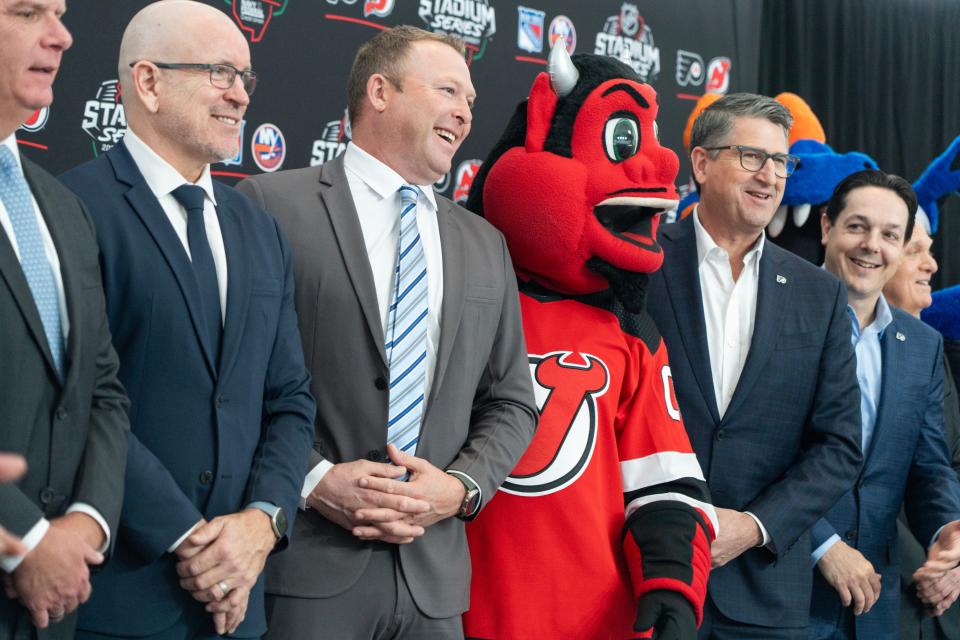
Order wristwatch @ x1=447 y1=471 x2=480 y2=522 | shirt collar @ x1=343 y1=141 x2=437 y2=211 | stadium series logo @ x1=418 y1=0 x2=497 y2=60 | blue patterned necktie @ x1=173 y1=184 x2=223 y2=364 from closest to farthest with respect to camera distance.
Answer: blue patterned necktie @ x1=173 y1=184 x2=223 y2=364 < wristwatch @ x1=447 y1=471 x2=480 y2=522 < shirt collar @ x1=343 y1=141 x2=437 y2=211 < stadium series logo @ x1=418 y1=0 x2=497 y2=60

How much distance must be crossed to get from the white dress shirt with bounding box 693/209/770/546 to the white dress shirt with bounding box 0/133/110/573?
59.3 inches

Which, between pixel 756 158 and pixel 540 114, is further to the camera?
pixel 756 158

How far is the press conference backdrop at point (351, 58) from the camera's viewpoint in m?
3.00

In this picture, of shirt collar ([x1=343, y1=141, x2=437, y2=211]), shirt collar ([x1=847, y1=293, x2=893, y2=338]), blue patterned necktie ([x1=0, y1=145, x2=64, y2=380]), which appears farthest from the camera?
shirt collar ([x1=847, y1=293, x2=893, y2=338])

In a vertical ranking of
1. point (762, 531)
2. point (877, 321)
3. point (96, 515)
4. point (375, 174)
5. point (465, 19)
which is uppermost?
point (465, 19)

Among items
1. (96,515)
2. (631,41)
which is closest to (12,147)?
(96,515)

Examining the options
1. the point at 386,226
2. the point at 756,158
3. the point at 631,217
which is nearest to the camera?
the point at 386,226

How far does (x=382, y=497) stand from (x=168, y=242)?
0.57 m

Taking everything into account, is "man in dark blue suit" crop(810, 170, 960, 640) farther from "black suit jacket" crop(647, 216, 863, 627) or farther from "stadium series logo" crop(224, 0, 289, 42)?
"stadium series logo" crop(224, 0, 289, 42)

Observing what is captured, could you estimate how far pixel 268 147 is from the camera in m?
3.44

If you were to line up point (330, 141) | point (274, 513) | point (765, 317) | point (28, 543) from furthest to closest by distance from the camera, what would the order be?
point (330, 141) < point (765, 317) < point (274, 513) < point (28, 543)

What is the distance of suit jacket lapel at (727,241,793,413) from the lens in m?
2.63

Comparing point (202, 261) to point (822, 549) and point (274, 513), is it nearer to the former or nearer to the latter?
point (274, 513)

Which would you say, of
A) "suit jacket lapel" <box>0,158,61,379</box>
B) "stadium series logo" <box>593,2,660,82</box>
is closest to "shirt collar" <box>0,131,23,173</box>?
"suit jacket lapel" <box>0,158,61,379</box>
